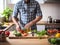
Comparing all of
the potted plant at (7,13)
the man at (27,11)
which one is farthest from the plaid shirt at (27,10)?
the potted plant at (7,13)

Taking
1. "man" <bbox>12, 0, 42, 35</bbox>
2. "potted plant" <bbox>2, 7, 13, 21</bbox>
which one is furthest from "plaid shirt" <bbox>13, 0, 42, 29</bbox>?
"potted plant" <bbox>2, 7, 13, 21</bbox>

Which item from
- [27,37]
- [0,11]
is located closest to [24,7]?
[27,37]

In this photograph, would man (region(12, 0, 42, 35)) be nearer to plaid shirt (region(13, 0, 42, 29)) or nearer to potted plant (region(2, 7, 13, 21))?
plaid shirt (region(13, 0, 42, 29))

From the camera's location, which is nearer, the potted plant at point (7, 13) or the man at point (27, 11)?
the man at point (27, 11)

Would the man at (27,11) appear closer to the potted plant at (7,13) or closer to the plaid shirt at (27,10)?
the plaid shirt at (27,10)

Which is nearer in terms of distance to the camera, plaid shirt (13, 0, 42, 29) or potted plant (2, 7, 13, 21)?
plaid shirt (13, 0, 42, 29)

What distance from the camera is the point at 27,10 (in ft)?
12.3

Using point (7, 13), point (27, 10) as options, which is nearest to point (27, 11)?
point (27, 10)

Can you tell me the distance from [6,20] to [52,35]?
2402 mm

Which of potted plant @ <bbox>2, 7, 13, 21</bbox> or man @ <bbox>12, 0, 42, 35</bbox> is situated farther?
potted plant @ <bbox>2, 7, 13, 21</bbox>

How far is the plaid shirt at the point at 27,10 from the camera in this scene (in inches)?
145

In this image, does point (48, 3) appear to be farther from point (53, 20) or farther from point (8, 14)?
point (8, 14)

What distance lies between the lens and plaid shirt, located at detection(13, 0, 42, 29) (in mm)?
3695

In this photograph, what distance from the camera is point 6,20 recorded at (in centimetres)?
488
